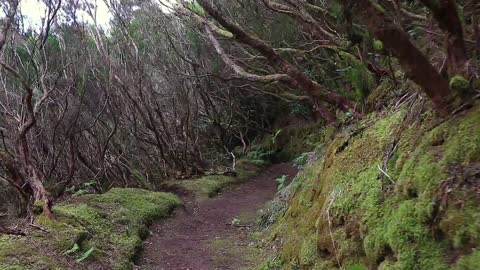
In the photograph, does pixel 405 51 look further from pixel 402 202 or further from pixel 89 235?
pixel 89 235

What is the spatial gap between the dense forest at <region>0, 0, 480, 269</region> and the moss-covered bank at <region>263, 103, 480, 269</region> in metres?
0.01

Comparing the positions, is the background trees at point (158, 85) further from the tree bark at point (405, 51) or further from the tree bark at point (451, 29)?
the tree bark at point (405, 51)

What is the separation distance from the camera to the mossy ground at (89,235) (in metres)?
5.64

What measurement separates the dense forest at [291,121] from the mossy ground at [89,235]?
0.12 meters

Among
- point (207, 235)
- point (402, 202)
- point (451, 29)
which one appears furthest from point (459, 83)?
point (207, 235)

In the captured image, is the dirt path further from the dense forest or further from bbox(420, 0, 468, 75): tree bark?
bbox(420, 0, 468, 75): tree bark

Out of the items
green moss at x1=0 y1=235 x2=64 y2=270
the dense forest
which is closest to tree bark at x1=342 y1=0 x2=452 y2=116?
the dense forest

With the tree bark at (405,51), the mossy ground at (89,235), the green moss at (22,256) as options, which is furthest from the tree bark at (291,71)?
the green moss at (22,256)

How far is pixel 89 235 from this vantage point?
6.91m

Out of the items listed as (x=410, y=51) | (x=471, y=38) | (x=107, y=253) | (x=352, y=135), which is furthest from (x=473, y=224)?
(x=107, y=253)

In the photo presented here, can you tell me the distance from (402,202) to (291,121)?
50.4ft

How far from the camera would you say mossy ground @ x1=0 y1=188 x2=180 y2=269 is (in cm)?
564

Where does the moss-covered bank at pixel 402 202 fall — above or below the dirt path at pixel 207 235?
above

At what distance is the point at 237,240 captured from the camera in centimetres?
827
